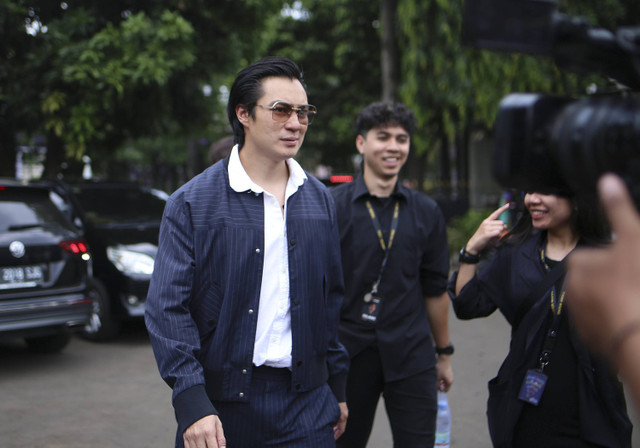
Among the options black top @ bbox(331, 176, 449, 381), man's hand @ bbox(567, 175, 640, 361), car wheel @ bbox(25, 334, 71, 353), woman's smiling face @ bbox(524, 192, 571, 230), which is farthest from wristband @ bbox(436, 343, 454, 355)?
car wheel @ bbox(25, 334, 71, 353)

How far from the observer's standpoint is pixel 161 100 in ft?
40.0

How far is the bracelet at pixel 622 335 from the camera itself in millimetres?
972

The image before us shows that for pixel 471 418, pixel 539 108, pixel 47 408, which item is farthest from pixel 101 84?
pixel 539 108

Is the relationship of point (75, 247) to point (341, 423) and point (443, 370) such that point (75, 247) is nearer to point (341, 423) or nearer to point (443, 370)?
point (443, 370)

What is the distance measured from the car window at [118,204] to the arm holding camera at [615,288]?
26.0 ft

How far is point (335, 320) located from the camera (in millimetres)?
2736

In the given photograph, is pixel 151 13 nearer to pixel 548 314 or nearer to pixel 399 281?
pixel 399 281

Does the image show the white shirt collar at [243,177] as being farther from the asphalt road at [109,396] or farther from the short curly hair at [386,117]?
the asphalt road at [109,396]

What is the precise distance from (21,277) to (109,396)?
1496 mm

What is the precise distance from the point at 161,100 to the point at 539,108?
38.0 ft

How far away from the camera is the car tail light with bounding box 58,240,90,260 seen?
7.02 m

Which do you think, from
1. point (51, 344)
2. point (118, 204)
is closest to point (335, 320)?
point (51, 344)

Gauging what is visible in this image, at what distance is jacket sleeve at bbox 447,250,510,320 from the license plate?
481 cm

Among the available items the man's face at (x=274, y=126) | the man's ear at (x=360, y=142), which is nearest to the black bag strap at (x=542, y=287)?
the man's face at (x=274, y=126)
